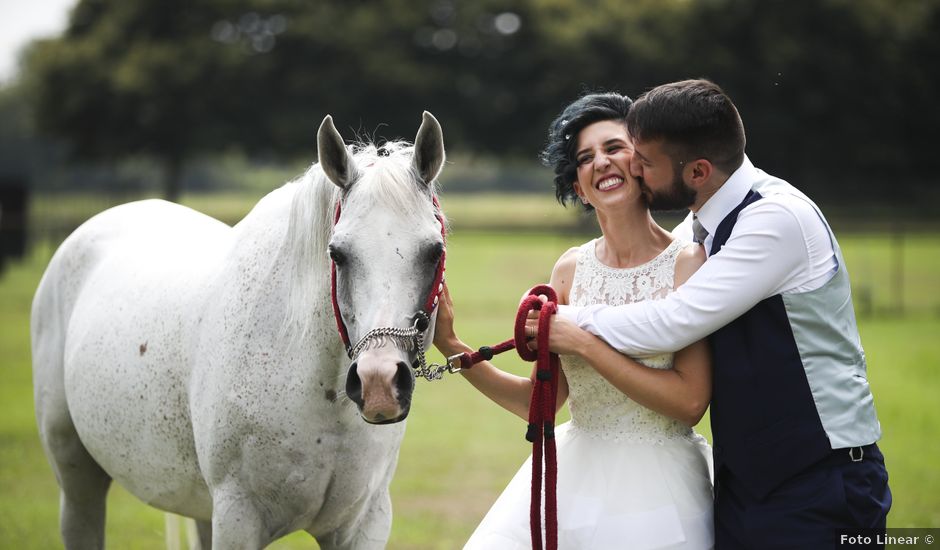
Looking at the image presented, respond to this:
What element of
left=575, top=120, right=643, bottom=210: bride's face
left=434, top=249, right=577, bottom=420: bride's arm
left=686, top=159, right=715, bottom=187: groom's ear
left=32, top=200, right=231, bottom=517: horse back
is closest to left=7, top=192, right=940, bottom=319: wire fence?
left=32, top=200, right=231, bottom=517: horse back

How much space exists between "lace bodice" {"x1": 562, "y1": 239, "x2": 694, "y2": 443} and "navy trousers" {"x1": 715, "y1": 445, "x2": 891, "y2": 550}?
14.4 inches

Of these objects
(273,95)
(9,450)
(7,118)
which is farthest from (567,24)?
(7,118)

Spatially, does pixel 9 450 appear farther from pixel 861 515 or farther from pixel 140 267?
pixel 861 515

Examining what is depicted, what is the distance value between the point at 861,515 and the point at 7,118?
94.0 metres

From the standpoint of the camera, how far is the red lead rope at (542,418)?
2656 mm

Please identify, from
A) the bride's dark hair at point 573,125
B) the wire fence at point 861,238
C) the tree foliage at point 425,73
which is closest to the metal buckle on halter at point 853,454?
the bride's dark hair at point 573,125

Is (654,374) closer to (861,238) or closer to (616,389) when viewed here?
(616,389)

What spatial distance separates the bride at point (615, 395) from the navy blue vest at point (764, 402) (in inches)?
4.0

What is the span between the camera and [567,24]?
125 ft

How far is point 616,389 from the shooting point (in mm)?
2871

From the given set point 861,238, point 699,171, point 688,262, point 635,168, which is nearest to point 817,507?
point 688,262

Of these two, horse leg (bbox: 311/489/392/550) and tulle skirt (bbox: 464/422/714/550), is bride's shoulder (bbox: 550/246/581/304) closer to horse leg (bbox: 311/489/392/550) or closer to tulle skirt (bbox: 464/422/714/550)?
tulle skirt (bbox: 464/422/714/550)

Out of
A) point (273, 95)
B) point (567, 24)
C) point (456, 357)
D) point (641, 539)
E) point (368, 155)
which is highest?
point (567, 24)

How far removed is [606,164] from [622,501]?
1.10m
